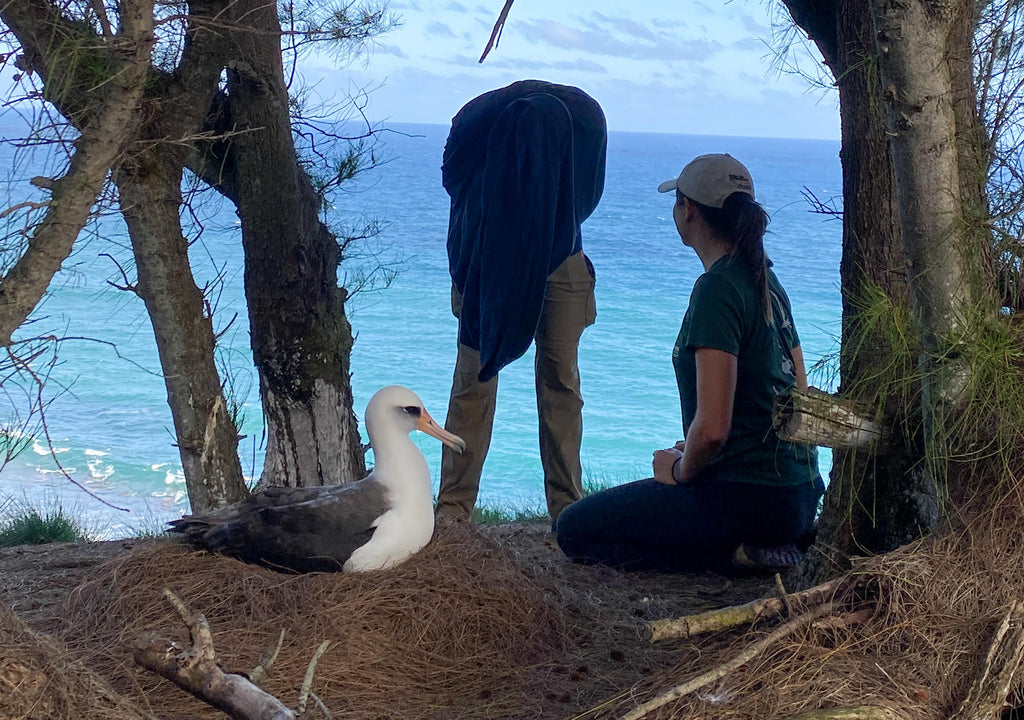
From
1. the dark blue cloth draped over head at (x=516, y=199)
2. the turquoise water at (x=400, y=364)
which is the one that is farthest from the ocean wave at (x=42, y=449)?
the dark blue cloth draped over head at (x=516, y=199)

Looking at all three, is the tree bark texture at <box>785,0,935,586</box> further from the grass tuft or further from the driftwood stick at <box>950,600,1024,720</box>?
the grass tuft

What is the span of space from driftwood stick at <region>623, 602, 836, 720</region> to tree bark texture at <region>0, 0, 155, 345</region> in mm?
1981

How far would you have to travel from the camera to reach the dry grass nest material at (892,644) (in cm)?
248

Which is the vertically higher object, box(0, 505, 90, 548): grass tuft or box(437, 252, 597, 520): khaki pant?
box(437, 252, 597, 520): khaki pant

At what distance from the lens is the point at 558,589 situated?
3.96m

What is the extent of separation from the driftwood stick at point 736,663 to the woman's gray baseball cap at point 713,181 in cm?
176

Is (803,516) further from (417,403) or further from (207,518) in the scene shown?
(207,518)

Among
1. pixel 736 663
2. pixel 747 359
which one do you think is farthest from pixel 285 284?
pixel 736 663

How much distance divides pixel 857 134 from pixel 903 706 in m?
2.02

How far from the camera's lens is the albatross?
3562 millimetres

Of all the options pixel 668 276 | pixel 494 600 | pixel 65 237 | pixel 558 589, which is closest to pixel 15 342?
pixel 65 237

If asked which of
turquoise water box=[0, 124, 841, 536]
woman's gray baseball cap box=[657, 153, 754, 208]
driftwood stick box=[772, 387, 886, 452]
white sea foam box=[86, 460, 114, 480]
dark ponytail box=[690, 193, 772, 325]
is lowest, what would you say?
white sea foam box=[86, 460, 114, 480]

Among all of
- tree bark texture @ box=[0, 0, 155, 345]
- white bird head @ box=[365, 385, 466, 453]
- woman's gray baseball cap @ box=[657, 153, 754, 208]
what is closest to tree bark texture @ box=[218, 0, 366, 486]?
white bird head @ box=[365, 385, 466, 453]

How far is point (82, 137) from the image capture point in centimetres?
311
